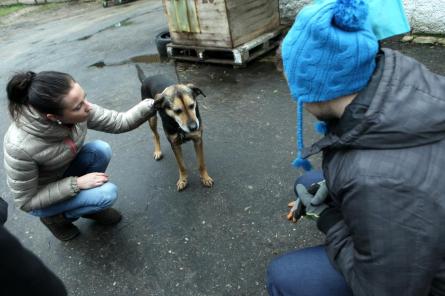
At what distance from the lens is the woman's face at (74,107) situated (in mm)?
2473

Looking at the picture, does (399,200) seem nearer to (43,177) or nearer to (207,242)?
(207,242)

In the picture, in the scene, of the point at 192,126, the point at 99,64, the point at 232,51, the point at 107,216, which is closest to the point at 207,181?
the point at 192,126

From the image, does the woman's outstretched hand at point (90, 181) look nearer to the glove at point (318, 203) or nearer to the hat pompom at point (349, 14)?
the glove at point (318, 203)

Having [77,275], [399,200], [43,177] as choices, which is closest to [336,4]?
[399,200]

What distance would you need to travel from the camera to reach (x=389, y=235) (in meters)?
1.24

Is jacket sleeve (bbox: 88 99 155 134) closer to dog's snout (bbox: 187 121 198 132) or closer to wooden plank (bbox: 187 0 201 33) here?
dog's snout (bbox: 187 121 198 132)

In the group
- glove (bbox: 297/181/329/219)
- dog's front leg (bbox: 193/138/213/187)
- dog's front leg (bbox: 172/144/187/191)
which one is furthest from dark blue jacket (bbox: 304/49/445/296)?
dog's front leg (bbox: 172/144/187/191)

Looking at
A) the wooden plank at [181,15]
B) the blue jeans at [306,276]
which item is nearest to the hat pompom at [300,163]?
the blue jeans at [306,276]

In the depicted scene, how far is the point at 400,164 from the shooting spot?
124 cm

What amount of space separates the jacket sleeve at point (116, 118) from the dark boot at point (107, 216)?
762 mm

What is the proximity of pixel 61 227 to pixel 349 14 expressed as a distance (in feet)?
9.60

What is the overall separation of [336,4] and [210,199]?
2475 mm

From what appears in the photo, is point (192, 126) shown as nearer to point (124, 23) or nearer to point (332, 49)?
point (332, 49)

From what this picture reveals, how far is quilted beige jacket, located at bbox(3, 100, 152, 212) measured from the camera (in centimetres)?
248
